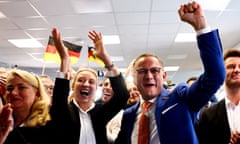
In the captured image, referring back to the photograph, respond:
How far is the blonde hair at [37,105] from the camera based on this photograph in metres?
1.58

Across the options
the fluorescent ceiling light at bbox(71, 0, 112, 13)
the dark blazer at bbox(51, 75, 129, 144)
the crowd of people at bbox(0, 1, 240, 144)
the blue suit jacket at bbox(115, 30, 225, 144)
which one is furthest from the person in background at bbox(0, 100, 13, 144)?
the fluorescent ceiling light at bbox(71, 0, 112, 13)

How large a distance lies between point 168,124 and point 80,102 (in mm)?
897

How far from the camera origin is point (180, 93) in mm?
1349

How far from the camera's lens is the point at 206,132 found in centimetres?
172

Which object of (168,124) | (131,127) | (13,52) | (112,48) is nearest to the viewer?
(168,124)

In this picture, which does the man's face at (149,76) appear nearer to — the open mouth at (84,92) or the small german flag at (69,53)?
the open mouth at (84,92)

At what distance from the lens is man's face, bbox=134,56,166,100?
1.55 m

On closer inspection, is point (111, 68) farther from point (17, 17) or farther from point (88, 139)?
point (17, 17)

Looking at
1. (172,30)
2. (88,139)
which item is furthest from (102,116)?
(172,30)

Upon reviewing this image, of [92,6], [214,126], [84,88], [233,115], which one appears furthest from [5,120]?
[92,6]

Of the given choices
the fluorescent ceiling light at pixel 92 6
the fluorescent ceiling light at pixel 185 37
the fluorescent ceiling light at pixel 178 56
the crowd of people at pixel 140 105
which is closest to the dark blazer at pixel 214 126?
the crowd of people at pixel 140 105

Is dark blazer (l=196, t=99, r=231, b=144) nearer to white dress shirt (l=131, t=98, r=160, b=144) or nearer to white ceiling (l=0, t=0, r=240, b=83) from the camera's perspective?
white dress shirt (l=131, t=98, r=160, b=144)

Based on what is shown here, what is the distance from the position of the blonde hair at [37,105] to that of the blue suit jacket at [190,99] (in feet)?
2.39

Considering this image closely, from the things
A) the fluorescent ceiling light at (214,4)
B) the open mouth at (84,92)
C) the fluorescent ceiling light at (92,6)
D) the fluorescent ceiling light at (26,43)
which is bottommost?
the open mouth at (84,92)
